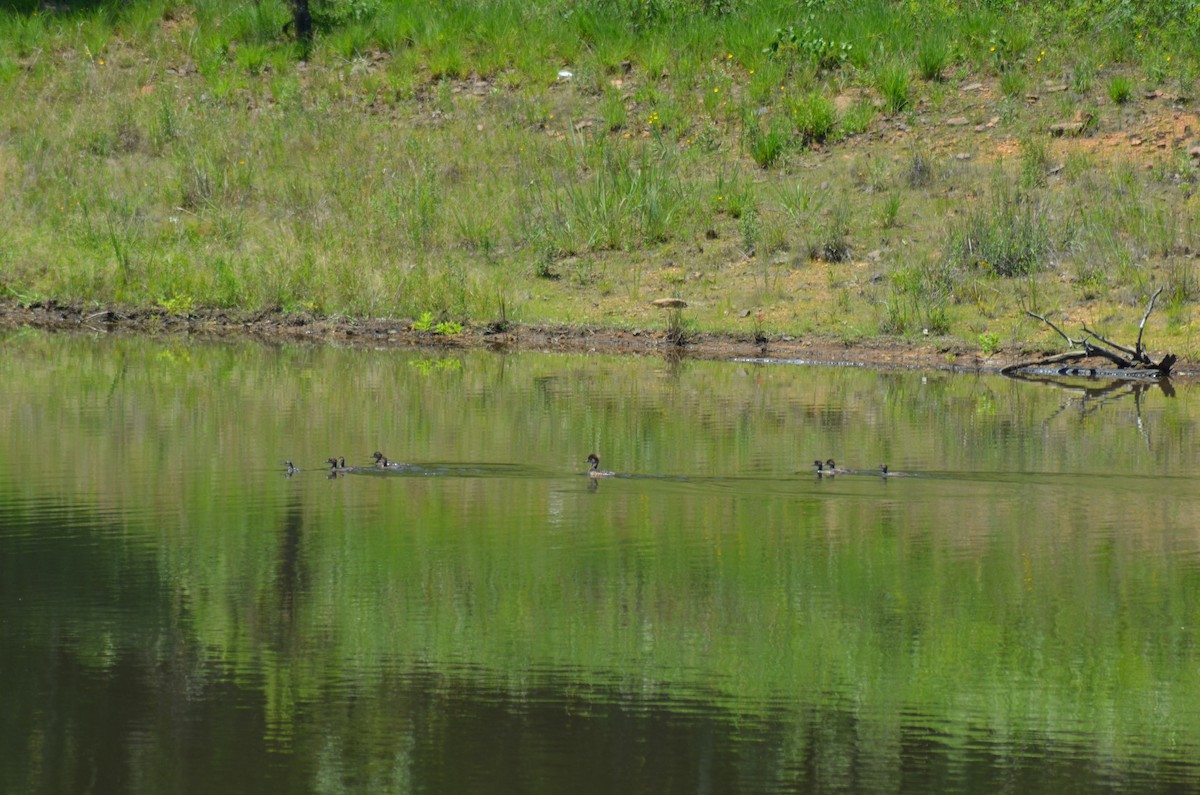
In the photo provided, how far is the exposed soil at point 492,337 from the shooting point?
78.0 ft

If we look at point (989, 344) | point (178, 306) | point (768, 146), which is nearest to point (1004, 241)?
point (989, 344)

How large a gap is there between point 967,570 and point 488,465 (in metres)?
4.72

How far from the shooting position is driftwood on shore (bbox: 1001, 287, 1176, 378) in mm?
21750

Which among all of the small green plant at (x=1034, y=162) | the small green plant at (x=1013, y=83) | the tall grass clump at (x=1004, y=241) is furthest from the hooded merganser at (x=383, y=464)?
the small green plant at (x=1013, y=83)

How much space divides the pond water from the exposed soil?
5.01 m

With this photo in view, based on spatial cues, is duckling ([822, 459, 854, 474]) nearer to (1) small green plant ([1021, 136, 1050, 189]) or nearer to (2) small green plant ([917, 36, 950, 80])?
(1) small green plant ([1021, 136, 1050, 189])

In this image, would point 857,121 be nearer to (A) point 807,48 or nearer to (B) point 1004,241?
(A) point 807,48

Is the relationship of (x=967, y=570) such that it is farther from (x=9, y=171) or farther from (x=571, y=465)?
(x=9, y=171)

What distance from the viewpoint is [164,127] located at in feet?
107

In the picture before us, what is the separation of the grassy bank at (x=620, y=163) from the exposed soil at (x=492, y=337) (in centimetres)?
37

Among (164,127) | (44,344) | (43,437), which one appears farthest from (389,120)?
(43,437)

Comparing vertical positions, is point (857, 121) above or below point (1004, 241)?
above

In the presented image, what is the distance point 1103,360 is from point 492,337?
812 centimetres

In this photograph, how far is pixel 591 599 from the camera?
1073 cm
